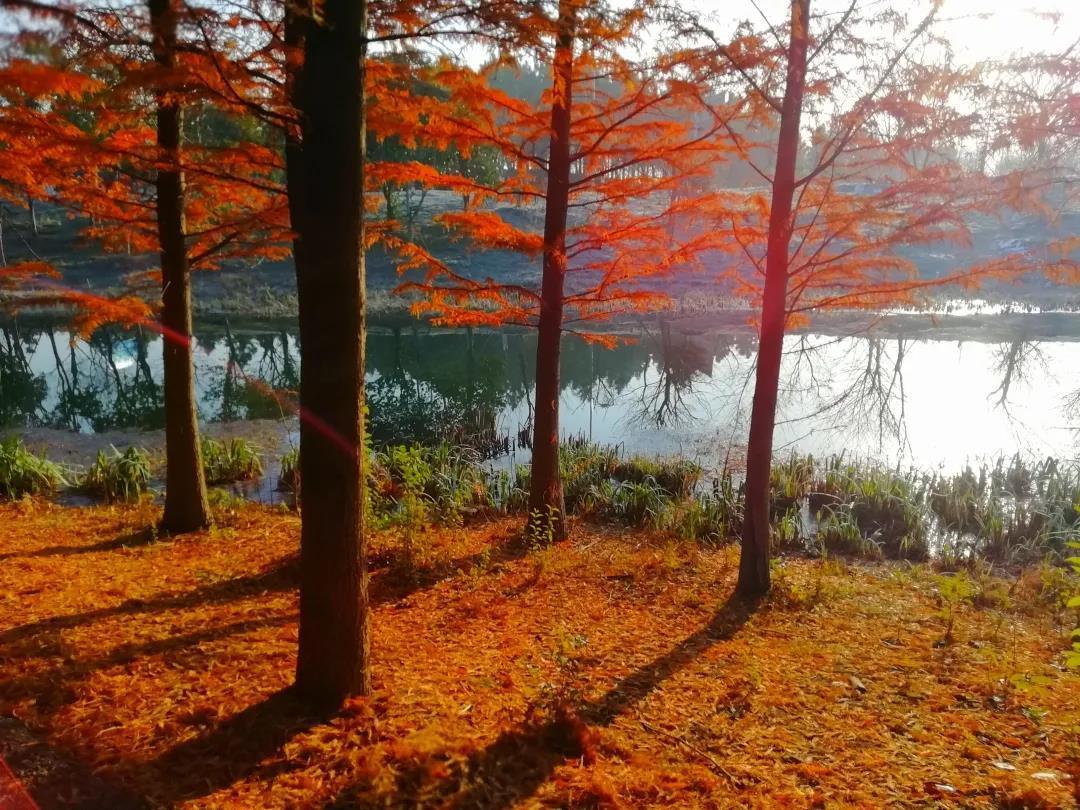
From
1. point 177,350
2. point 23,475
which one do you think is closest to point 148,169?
point 177,350

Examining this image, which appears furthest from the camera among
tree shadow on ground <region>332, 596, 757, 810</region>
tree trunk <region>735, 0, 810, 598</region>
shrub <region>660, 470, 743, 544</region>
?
shrub <region>660, 470, 743, 544</region>

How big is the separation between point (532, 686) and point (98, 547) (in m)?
5.04

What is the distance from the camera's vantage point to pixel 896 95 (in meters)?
5.09

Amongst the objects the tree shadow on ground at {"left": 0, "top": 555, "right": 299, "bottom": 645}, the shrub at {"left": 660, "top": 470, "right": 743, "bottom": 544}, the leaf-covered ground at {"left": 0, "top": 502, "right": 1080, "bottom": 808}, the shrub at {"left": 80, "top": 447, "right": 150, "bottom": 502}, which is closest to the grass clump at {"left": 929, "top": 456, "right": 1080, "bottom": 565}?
the leaf-covered ground at {"left": 0, "top": 502, "right": 1080, "bottom": 808}

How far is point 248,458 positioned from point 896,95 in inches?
395

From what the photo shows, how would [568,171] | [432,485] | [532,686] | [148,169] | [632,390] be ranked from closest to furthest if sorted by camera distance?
[532,686] < [148,169] < [568,171] < [432,485] < [632,390]

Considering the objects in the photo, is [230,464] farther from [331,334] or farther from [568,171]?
[331,334]

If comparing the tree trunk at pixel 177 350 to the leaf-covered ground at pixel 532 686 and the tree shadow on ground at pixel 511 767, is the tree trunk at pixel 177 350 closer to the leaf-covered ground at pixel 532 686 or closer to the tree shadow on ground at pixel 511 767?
the leaf-covered ground at pixel 532 686

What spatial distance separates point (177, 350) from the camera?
21.5 ft

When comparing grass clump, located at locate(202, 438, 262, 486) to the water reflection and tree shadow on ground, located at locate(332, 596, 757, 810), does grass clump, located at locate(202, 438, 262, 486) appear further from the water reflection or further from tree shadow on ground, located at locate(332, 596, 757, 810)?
tree shadow on ground, located at locate(332, 596, 757, 810)

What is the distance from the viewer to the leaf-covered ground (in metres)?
2.98

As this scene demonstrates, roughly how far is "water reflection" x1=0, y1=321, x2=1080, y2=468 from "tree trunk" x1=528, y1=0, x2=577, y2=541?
14.0ft

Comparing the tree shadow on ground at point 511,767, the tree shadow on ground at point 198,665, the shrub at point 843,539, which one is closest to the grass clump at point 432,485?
the tree shadow on ground at point 198,665

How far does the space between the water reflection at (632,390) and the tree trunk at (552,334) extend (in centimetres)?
428
